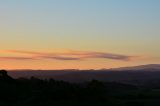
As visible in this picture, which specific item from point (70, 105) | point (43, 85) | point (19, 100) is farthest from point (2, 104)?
point (43, 85)

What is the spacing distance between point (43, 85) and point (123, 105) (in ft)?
32.9

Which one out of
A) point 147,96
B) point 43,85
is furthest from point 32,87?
point 147,96

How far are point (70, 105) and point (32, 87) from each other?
11728 mm

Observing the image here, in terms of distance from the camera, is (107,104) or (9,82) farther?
(9,82)

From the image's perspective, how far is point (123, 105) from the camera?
207 ft

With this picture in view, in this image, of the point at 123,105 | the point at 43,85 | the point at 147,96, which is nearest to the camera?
the point at 123,105

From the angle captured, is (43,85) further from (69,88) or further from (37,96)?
(37,96)

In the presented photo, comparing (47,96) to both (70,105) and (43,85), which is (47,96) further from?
(43,85)

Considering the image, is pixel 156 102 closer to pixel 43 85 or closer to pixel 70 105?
pixel 43 85

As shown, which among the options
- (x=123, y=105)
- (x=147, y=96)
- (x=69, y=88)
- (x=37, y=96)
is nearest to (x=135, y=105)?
(x=123, y=105)

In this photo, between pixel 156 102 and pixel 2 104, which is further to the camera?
pixel 156 102

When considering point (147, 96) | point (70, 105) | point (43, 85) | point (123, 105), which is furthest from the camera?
point (147, 96)

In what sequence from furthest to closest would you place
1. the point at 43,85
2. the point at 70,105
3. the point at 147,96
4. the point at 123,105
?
the point at 147,96
the point at 43,85
the point at 123,105
the point at 70,105

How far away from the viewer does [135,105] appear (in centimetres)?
6538
